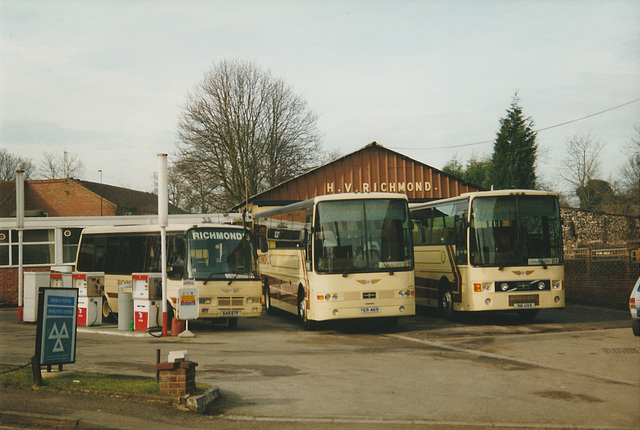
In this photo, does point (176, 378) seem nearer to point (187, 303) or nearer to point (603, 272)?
point (187, 303)

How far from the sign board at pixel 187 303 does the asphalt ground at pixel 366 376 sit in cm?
60

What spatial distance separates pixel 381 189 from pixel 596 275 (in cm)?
1618

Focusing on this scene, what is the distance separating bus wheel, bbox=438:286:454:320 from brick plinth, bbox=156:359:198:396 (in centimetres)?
1191

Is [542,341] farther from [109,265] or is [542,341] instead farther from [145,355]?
[109,265]

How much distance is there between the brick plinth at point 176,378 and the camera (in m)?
8.63

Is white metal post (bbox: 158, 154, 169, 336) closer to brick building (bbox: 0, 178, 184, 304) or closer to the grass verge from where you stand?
the grass verge

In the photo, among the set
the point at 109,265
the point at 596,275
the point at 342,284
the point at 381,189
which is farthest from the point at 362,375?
the point at 381,189

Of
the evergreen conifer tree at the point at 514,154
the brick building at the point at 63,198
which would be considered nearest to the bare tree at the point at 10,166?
the brick building at the point at 63,198

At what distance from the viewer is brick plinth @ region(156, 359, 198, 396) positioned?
28.3ft

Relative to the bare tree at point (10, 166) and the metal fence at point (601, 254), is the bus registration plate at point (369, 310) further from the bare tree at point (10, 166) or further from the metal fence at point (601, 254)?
the bare tree at point (10, 166)

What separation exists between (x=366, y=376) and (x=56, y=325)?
4752mm

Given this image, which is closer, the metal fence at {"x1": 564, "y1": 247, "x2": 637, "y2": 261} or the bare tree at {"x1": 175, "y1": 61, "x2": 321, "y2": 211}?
the metal fence at {"x1": 564, "y1": 247, "x2": 637, "y2": 261}

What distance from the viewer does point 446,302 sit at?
1994cm

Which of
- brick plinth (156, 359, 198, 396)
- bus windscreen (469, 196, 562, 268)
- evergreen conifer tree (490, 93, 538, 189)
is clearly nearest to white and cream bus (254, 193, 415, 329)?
bus windscreen (469, 196, 562, 268)
